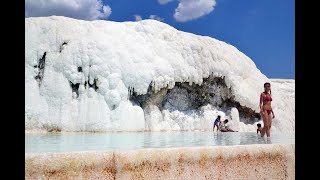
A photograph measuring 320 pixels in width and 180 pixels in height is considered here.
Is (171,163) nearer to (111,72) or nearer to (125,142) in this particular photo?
(125,142)

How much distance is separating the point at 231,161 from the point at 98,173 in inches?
60.2

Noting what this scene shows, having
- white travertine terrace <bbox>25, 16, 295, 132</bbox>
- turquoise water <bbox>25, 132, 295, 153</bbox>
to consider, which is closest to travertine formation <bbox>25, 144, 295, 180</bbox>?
turquoise water <bbox>25, 132, 295, 153</bbox>

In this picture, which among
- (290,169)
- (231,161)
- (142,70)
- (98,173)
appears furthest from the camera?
(142,70)

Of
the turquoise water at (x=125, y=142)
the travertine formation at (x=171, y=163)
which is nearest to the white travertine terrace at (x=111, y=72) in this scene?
the turquoise water at (x=125, y=142)

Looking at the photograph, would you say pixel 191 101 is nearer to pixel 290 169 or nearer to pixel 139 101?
pixel 139 101

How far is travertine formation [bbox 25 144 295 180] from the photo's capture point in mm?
3064

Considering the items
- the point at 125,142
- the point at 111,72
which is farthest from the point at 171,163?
the point at 111,72

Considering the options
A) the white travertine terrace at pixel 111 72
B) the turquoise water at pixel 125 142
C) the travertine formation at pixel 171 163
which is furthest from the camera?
the white travertine terrace at pixel 111 72

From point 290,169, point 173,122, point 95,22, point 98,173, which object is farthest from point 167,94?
point 98,173

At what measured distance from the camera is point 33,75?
16.3 m

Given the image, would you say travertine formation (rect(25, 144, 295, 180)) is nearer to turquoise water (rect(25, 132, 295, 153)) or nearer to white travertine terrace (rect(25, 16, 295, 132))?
turquoise water (rect(25, 132, 295, 153))

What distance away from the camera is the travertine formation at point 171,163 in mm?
3064

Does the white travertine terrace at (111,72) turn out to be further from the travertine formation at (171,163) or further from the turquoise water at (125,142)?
the travertine formation at (171,163)
